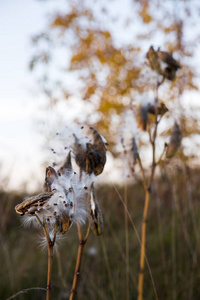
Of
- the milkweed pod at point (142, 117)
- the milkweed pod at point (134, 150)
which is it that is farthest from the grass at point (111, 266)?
the milkweed pod at point (142, 117)

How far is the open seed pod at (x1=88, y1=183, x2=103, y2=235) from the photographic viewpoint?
67 cm

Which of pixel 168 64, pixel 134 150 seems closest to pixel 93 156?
pixel 134 150

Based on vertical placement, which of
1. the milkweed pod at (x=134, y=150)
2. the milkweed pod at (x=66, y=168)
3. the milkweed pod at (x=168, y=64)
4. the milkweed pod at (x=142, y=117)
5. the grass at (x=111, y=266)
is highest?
the milkweed pod at (x=168, y=64)

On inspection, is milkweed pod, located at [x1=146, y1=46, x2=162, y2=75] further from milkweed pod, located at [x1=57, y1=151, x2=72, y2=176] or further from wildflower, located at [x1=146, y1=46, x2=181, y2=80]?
milkweed pod, located at [x1=57, y1=151, x2=72, y2=176]

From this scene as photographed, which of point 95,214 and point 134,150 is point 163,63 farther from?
point 95,214

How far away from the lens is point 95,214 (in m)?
0.68

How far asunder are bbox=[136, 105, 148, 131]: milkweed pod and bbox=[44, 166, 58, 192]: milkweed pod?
59 centimetres

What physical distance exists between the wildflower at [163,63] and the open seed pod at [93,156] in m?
0.54

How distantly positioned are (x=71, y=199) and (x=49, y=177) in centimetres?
6

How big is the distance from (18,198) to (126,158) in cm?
327

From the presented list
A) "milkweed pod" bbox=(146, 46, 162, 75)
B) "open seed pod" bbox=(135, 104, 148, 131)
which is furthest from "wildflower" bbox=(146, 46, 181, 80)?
"open seed pod" bbox=(135, 104, 148, 131)

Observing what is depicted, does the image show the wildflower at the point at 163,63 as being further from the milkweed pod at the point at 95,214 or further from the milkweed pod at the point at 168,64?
the milkweed pod at the point at 95,214

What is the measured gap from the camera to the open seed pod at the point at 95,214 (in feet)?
2.19

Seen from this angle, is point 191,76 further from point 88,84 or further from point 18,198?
point 18,198
